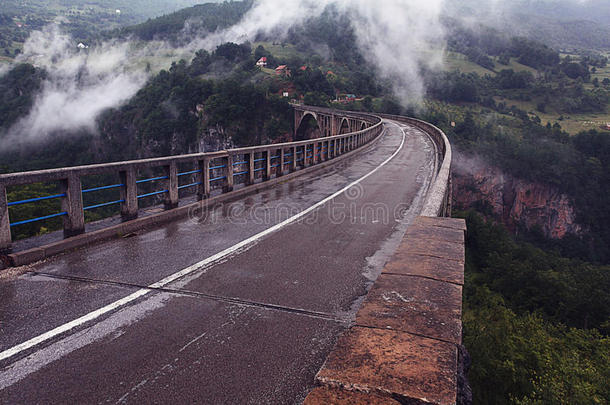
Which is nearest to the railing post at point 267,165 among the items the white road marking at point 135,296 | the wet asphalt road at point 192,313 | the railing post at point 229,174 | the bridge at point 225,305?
the railing post at point 229,174

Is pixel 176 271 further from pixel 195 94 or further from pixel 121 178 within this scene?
pixel 195 94

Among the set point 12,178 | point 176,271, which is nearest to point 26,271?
point 12,178

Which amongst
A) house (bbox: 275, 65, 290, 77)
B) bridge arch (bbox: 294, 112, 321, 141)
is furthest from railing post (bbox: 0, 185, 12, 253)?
house (bbox: 275, 65, 290, 77)

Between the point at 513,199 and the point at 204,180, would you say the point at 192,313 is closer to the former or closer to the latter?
the point at 204,180

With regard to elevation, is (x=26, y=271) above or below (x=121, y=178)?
below

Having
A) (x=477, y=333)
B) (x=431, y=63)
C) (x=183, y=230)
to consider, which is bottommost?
(x=477, y=333)

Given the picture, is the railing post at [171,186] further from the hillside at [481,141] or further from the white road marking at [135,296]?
the hillside at [481,141]

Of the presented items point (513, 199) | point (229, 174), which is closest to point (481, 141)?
point (513, 199)
